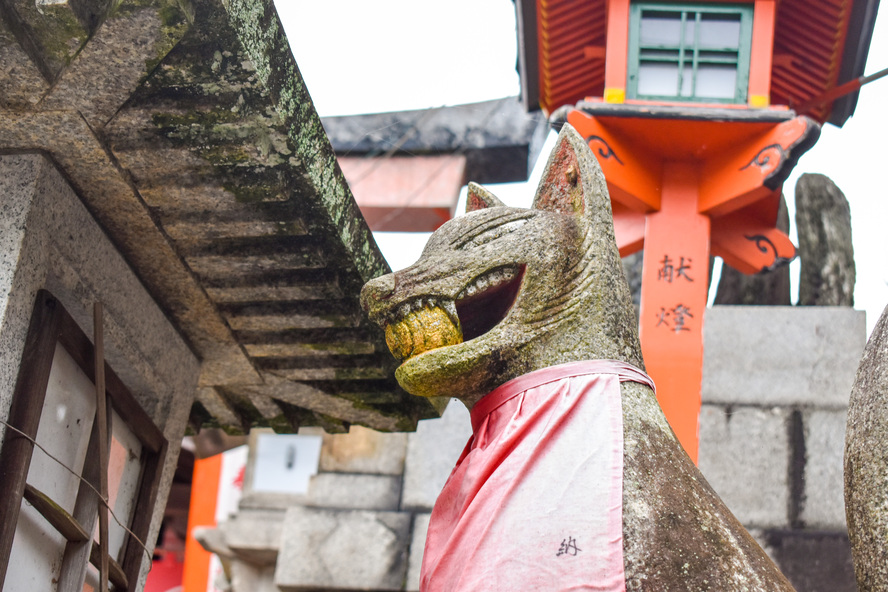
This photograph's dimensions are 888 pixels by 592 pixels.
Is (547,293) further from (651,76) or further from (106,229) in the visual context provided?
(651,76)

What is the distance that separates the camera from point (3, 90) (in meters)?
3.04

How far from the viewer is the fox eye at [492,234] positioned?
3.29 meters

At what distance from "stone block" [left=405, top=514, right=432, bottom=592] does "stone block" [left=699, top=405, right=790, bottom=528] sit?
1.93m

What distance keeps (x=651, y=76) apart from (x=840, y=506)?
10.0 ft

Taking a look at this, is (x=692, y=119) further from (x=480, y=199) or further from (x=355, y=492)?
(x=355, y=492)

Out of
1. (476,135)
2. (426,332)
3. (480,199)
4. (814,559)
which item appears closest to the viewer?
(426,332)

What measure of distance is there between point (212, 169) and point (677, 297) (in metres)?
4.08

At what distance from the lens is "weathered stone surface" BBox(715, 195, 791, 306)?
28.3 feet

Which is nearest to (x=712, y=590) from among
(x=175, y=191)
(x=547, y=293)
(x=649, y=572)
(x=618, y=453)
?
(x=649, y=572)

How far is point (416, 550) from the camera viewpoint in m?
7.42

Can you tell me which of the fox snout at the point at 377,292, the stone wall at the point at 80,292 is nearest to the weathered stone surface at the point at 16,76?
the stone wall at the point at 80,292

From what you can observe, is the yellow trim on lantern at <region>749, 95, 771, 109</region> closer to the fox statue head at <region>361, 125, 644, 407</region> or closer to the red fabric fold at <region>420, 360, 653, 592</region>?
the fox statue head at <region>361, 125, 644, 407</region>

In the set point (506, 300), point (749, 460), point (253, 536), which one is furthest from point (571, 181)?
point (253, 536)

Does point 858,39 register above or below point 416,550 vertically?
above
